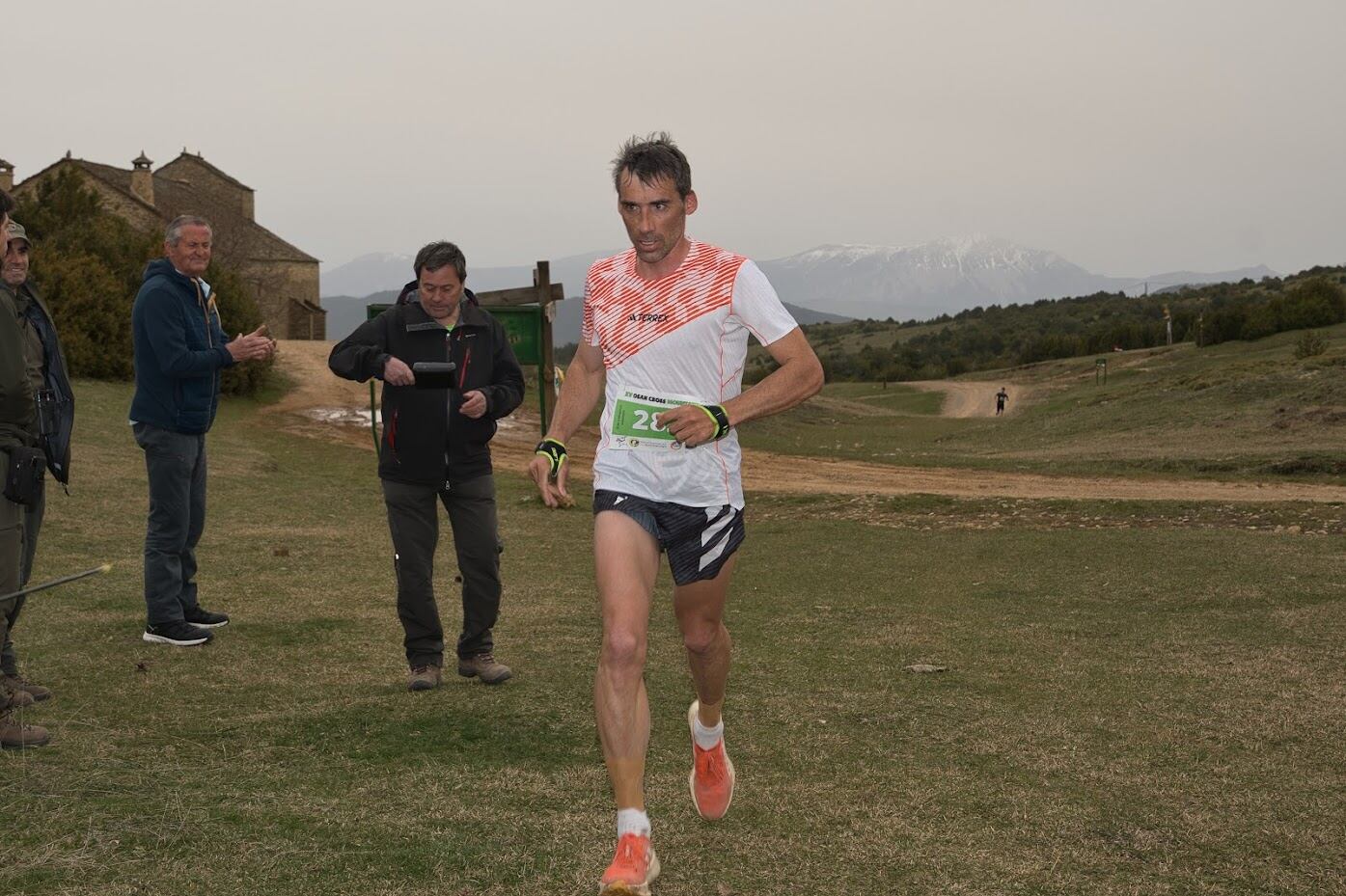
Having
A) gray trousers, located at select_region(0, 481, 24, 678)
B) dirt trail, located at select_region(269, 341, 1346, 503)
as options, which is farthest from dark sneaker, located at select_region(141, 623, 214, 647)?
dirt trail, located at select_region(269, 341, 1346, 503)

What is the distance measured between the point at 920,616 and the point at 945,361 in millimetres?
89038

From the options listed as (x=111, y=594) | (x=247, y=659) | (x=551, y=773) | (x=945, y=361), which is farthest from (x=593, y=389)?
(x=945, y=361)

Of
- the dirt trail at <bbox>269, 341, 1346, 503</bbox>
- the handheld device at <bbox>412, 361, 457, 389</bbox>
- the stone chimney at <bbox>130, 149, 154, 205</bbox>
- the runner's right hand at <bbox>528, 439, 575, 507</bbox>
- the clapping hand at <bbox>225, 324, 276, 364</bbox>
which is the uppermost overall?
the stone chimney at <bbox>130, 149, 154, 205</bbox>

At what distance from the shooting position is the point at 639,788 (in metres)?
4.27

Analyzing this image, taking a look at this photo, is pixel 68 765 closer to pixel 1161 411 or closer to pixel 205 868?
pixel 205 868

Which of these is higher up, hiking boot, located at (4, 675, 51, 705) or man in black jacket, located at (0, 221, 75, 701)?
man in black jacket, located at (0, 221, 75, 701)

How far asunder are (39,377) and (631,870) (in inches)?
150

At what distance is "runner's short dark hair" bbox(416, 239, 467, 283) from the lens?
6.91m

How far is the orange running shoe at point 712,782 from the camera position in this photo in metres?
4.84

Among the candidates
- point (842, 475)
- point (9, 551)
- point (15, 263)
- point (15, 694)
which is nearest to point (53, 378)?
point (15, 263)

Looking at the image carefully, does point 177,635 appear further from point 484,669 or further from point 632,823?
point 632,823

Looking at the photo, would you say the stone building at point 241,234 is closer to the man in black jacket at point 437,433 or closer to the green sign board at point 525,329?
the green sign board at point 525,329

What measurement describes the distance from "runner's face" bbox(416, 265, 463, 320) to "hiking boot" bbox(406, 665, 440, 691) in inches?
74.0

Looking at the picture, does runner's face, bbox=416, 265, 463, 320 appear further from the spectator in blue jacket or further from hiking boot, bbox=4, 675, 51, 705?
hiking boot, bbox=4, 675, 51, 705
